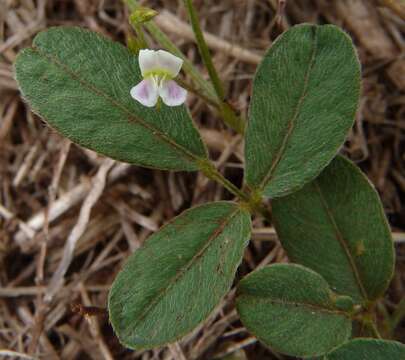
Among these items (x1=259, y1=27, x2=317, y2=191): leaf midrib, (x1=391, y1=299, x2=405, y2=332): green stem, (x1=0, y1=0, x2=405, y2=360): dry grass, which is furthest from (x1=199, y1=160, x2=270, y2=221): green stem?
Answer: (x1=391, y1=299, x2=405, y2=332): green stem

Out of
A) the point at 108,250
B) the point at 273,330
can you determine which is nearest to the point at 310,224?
the point at 273,330

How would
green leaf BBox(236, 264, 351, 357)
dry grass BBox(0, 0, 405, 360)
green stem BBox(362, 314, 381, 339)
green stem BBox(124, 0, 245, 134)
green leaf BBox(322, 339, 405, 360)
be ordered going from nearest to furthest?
1. green leaf BBox(322, 339, 405, 360)
2. green leaf BBox(236, 264, 351, 357)
3. green stem BBox(362, 314, 381, 339)
4. green stem BBox(124, 0, 245, 134)
5. dry grass BBox(0, 0, 405, 360)

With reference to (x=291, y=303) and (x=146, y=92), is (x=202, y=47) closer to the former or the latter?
(x=146, y=92)

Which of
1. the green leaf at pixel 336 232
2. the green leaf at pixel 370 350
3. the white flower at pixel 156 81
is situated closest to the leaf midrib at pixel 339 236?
the green leaf at pixel 336 232

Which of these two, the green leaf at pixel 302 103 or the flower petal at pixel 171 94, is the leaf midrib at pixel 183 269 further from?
the flower petal at pixel 171 94

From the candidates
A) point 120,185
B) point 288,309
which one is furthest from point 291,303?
point 120,185

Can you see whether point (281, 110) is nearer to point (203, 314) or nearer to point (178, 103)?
point (178, 103)

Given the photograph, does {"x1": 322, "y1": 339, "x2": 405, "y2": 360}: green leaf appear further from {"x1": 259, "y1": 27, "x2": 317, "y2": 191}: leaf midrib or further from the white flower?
the white flower
